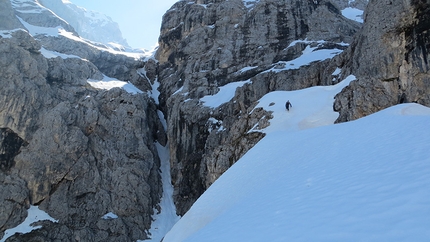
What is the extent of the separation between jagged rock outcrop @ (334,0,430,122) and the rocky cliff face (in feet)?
113

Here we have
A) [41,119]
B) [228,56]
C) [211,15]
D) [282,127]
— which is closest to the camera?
[282,127]

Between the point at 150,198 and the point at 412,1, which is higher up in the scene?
the point at 412,1

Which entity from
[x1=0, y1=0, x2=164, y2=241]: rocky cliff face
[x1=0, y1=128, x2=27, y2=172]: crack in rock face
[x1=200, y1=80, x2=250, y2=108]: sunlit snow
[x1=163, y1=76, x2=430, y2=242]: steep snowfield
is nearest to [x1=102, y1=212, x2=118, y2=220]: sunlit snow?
[x1=0, y1=0, x2=164, y2=241]: rocky cliff face

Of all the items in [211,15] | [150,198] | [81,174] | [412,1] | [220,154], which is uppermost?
[211,15]

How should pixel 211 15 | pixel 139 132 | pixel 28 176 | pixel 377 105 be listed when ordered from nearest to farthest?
pixel 377 105 < pixel 28 176 < pixel 139 132 < pixel 211 15

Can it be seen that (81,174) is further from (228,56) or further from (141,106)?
(228,56)

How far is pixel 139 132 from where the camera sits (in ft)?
178

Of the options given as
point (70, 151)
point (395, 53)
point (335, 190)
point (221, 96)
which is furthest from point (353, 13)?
point (335, 190)

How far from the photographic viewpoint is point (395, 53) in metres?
31.7

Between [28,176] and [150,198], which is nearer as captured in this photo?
[28,176]

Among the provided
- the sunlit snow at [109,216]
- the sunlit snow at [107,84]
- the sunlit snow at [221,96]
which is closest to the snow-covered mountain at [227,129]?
the sunlit snow at [109,216]

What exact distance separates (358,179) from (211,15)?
67272mm

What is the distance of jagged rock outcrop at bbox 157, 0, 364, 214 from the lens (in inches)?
1857

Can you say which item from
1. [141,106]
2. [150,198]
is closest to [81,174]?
[150,198]
